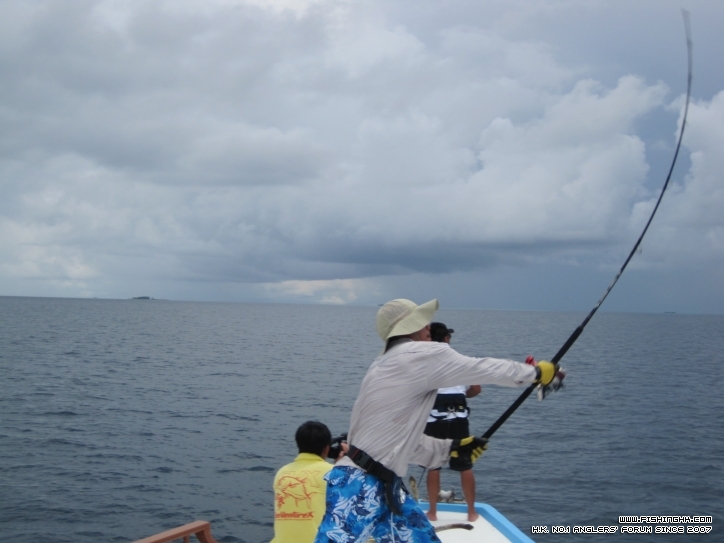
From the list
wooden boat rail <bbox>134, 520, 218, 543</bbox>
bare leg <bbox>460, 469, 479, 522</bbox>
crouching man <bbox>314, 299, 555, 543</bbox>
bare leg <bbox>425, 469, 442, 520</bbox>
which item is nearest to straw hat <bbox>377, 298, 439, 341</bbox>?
crouching man <bbox>314, 299, 555, 543</bbox>

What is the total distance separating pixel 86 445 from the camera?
2097cm

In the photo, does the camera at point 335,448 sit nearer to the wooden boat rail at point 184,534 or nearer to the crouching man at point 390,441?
the wooden boat rail at point 184,534

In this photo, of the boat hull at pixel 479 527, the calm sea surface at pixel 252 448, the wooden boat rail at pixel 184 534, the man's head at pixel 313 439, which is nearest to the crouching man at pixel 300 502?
the man's head at pixel 313 439

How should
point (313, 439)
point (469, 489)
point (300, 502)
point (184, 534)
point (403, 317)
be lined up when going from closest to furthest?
point (403, 317) → point (300, 502) → point (313, 439) → point (184, 534) → point (469, 489)

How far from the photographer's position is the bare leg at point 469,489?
6637 millimetres

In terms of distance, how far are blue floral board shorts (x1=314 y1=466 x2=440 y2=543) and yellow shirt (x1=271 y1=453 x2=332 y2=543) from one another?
1343mm

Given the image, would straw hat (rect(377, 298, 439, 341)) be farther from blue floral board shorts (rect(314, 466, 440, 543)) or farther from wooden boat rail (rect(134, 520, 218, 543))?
wooden boat rail (rect(134, 520, 218, 543))

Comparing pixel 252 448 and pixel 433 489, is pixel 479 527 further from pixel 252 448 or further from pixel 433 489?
pixel 252 448

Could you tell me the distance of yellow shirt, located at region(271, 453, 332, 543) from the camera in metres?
4.92

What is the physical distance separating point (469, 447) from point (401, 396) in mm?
662

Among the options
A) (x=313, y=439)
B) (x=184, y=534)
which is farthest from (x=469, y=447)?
(x=184, y=534)

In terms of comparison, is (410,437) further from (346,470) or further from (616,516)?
(616,516)

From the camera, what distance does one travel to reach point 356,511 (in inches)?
139

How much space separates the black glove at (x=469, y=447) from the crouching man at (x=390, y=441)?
34 cm
